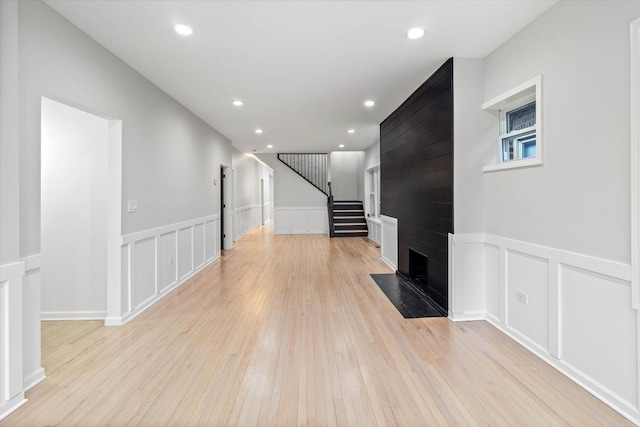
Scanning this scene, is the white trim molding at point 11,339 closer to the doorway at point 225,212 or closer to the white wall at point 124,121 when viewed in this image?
the white wall at point 124,121

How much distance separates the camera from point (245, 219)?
33.4ft

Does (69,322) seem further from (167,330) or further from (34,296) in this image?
(34,296)

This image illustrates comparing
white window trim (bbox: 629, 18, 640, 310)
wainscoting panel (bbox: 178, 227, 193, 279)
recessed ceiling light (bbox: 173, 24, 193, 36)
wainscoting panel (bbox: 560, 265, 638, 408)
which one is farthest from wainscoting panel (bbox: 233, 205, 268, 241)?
white window trim (bbox: 629, 18, 640, 310)

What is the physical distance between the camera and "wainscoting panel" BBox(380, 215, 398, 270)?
5.18m

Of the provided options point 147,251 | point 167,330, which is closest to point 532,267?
point 167,330

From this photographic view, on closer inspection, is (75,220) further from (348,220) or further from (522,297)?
(348,220)

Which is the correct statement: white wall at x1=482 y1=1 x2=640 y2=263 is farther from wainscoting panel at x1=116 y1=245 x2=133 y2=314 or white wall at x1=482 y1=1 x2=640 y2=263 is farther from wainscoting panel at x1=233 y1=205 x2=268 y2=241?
wainscoting panel at x1=233 y1=205 x2=268 y2=241

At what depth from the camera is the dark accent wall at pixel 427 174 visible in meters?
3.18

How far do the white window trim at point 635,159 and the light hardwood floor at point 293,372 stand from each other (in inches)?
31.5

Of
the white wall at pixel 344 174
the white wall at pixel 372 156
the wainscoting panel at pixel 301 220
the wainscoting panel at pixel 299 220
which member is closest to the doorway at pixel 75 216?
the white wall at pixel 372 156

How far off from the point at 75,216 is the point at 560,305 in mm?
4394

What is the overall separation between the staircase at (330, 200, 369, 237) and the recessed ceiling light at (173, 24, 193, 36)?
7358 millimetres

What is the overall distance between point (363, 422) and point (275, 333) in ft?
4.27

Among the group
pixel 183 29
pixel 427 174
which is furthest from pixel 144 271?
pixel 427 174
